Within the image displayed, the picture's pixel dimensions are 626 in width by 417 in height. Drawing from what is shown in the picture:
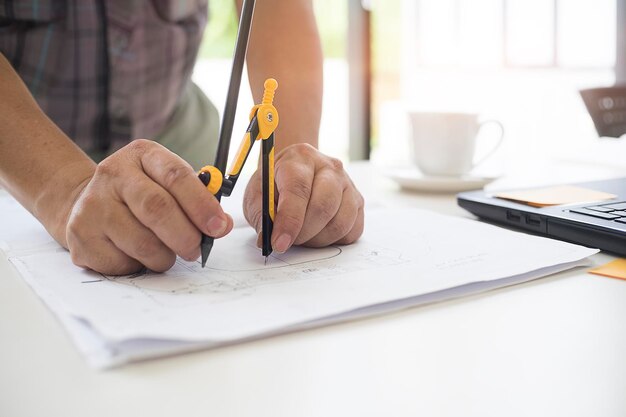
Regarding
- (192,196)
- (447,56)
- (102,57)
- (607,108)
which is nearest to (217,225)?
(192,196)

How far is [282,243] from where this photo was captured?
0.55 meters

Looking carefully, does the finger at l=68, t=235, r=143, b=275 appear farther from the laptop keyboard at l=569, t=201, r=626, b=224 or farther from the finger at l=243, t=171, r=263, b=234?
the laptop keyboard at l=569, t=201, r=626, b=224

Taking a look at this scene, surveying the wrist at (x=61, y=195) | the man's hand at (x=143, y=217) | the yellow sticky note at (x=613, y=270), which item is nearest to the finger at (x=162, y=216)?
the man's hand at (x=143, y=217)

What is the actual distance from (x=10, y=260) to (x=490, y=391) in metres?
0.44

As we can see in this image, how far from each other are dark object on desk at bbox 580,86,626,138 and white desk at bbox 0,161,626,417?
1140mm

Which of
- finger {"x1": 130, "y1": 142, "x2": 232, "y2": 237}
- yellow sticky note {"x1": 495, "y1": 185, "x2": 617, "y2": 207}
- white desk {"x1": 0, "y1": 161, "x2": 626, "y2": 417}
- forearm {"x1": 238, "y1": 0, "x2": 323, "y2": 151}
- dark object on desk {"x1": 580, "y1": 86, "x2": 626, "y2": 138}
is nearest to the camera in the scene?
white desk {"x1": 0, "y1": 161, "x2": 626, "y2": 417}

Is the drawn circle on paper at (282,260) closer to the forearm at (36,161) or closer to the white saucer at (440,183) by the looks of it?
the forearm at (36,161)

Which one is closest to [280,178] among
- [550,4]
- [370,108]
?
[370,108]

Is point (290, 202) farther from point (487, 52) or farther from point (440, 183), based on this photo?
point (487, 52)

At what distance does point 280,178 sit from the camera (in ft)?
1.95

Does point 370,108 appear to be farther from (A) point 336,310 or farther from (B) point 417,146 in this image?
(A) point 336,310

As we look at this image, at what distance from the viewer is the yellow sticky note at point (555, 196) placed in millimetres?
702

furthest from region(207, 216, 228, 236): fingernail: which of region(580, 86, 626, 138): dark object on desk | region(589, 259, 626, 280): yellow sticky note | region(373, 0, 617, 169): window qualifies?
region(373, 0, 617, 169): window

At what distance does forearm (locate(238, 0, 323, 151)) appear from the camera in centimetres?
87
